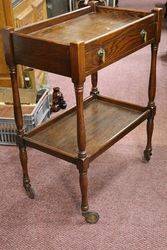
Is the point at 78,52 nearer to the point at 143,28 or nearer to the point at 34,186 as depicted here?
the point at 143,28

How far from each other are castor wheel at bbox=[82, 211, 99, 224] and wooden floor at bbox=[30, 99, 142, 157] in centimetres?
30

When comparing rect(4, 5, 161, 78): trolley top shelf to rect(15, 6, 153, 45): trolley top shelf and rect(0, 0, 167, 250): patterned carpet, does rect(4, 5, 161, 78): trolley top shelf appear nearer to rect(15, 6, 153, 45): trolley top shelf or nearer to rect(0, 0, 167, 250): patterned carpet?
rect(15, 6, 153, 45): trolley top shelf

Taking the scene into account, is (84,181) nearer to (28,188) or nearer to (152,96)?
(28,188)

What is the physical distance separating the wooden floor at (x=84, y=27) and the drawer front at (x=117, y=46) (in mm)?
109

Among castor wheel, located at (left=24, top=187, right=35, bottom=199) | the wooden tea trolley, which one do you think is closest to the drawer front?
the wooden tea trolley

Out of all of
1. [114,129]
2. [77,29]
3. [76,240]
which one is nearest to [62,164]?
[114,129]

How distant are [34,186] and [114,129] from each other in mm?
538

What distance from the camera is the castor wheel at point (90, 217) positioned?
1824 millimetres

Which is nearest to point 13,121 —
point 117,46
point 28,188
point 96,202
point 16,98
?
point 28,188

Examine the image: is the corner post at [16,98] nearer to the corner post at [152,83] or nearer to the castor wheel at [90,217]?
the castor wheel at [90,217]

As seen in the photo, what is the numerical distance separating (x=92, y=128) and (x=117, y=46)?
20.5 inches

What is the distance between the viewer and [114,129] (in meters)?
1.99

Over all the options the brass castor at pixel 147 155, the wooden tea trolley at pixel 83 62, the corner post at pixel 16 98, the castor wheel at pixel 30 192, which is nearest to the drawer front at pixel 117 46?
the wooden tea trolley at pixel 83 62

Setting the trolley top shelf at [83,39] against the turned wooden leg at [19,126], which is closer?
the trolley top shelf at [83,39]
